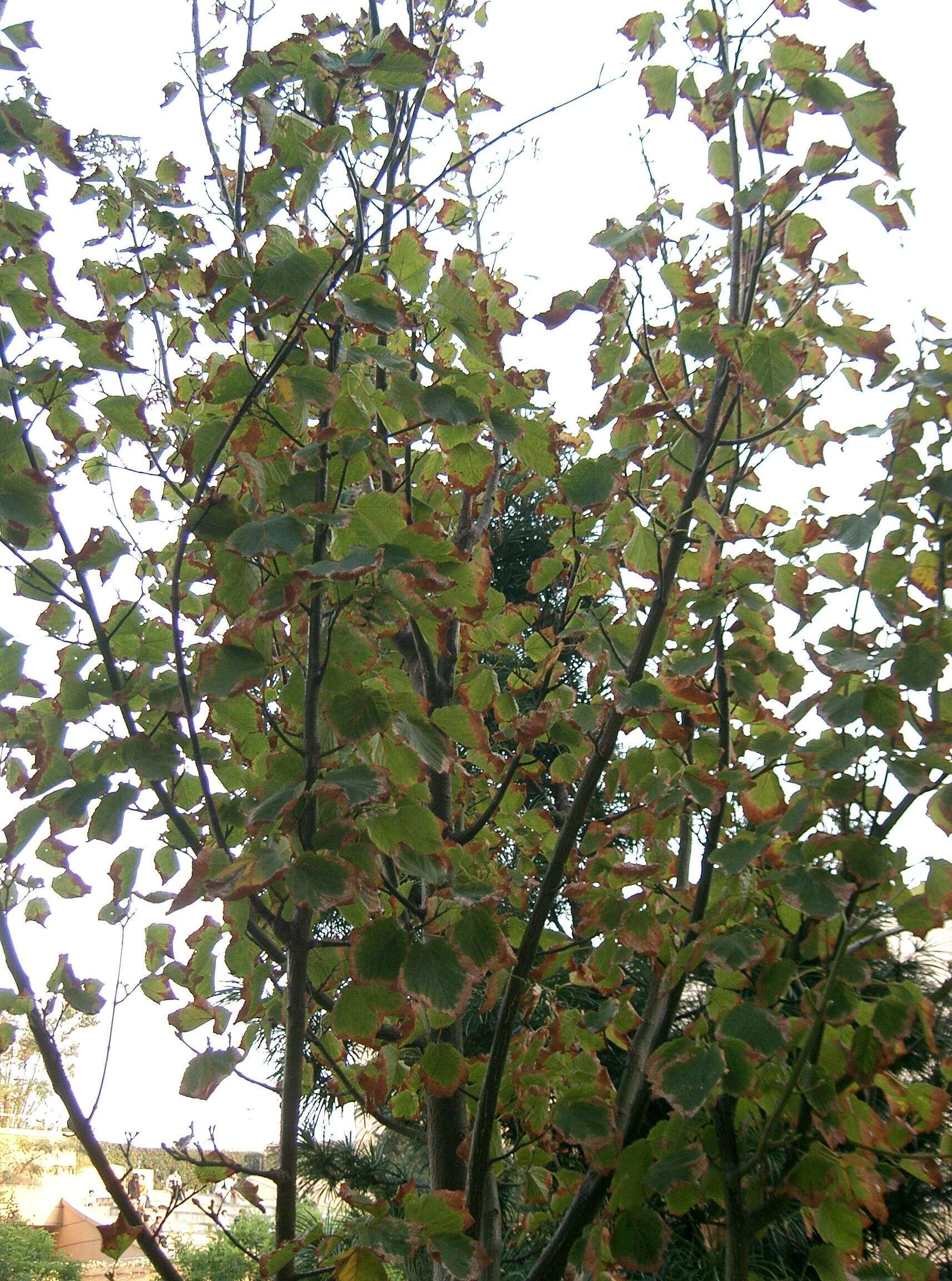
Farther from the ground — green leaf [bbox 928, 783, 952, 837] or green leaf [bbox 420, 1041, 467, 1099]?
green leaf [bbox 928, 783, 952, 837]

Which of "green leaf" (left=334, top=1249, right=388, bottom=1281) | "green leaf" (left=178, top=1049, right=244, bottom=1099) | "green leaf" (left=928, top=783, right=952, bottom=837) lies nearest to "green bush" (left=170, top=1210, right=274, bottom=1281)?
"green leaf" (left=178, top=1049, right=244, bottom=1099)

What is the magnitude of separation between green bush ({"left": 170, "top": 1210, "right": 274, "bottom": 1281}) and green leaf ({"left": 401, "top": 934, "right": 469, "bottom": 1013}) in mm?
5054

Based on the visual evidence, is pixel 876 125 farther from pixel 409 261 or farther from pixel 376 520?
pixel 376 520

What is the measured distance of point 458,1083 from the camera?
1113 mm

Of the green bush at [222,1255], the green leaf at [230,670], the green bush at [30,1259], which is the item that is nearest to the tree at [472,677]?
the green leaf at [230,670]

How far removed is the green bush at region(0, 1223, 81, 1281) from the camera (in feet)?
19.7

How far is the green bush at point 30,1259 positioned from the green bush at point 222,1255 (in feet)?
0.45

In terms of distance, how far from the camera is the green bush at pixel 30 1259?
600 centimetres

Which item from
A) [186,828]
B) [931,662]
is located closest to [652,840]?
[931,662]

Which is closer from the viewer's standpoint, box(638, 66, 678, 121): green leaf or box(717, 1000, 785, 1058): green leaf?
box(717, 1000, 785, 1058): green leaf

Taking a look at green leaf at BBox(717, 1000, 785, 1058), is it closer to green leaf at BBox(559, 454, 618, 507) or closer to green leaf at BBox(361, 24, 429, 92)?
green leaf at BBox(559, 454, 618, 507)

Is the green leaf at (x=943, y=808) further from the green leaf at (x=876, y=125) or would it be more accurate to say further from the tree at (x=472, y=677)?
the green leaf at (x=876, y=125)

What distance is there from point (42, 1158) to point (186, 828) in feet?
23.2

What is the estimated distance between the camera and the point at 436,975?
86 cm
